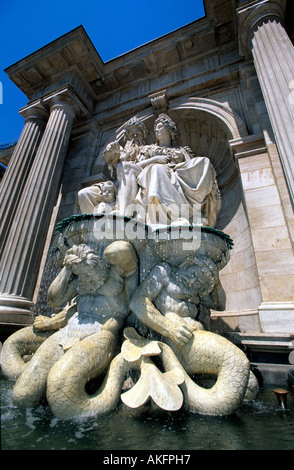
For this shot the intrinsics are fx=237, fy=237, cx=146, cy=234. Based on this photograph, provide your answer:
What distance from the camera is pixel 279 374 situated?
241 centimetres

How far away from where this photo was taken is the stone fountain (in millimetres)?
1448

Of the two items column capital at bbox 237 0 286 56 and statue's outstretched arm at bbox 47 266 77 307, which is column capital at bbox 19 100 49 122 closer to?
column capital at bbox 237 0 286 56

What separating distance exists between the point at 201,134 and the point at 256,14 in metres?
2.36

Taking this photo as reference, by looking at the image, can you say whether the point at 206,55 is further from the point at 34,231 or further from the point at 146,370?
the point at 146,370

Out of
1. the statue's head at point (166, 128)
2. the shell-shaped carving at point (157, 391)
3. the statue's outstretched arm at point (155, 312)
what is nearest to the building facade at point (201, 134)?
the statue's head at point (166, 128)

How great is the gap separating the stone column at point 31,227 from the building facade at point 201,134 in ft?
0.07

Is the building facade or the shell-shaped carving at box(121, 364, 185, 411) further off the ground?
the building facade

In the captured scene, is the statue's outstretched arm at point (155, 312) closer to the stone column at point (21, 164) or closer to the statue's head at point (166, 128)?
the statue's head at point (166, 128)

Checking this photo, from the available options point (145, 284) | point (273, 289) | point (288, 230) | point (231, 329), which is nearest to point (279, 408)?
point (145, 284)

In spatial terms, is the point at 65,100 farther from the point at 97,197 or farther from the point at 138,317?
the point at 138,317

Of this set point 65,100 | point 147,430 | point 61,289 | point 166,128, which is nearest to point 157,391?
point 147,430

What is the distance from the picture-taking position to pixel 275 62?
3.89m

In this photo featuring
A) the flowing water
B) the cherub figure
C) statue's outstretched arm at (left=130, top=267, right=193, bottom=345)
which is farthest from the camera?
the cherub figure

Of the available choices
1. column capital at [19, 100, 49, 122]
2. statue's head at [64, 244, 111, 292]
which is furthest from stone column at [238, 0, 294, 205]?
column capital at [19, 100, 49, 122]
